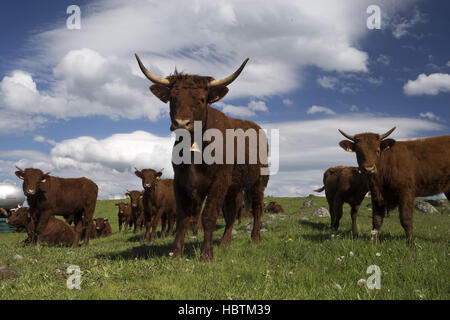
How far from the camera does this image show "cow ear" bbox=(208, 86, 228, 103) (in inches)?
250

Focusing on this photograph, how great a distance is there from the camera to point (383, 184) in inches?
319

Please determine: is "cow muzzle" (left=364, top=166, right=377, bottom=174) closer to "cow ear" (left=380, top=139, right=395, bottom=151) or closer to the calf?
"cow ear" (left=380, top=139, right=395, bottom=151)

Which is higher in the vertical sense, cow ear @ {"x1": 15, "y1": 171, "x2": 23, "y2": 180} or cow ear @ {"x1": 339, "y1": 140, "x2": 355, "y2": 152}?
cow ear @ {"x1": 339, "y1": 140, "x2": 355, "y2": 152}

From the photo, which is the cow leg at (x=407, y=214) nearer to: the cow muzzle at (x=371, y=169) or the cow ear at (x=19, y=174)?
the cow muzzle at (x=371, y=169)

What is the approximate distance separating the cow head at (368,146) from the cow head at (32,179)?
35.7ft

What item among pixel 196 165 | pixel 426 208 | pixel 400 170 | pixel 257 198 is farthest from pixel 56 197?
pixel 426 208

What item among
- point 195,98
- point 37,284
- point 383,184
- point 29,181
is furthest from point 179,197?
point 29,181

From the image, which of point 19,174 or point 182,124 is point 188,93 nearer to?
point 182,124

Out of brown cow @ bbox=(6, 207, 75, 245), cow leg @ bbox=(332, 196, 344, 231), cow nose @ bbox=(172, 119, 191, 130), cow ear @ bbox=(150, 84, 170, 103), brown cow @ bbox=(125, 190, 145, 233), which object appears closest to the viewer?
→ cow nose @ bbox=(172, 119, 191, 130)

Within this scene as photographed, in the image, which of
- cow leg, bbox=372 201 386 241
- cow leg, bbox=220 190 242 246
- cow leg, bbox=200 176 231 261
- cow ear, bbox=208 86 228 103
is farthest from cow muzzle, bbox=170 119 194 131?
cow leg, bbox=372 201 386 241

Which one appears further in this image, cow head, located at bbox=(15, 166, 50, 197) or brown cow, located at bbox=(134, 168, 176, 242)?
brown cow, located at bbox=(134, 168, 176, 242)

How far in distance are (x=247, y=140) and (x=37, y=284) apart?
17.3 feet

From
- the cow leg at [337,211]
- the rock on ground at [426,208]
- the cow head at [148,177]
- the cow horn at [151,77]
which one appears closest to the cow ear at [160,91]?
the cow horn at [151,77]
